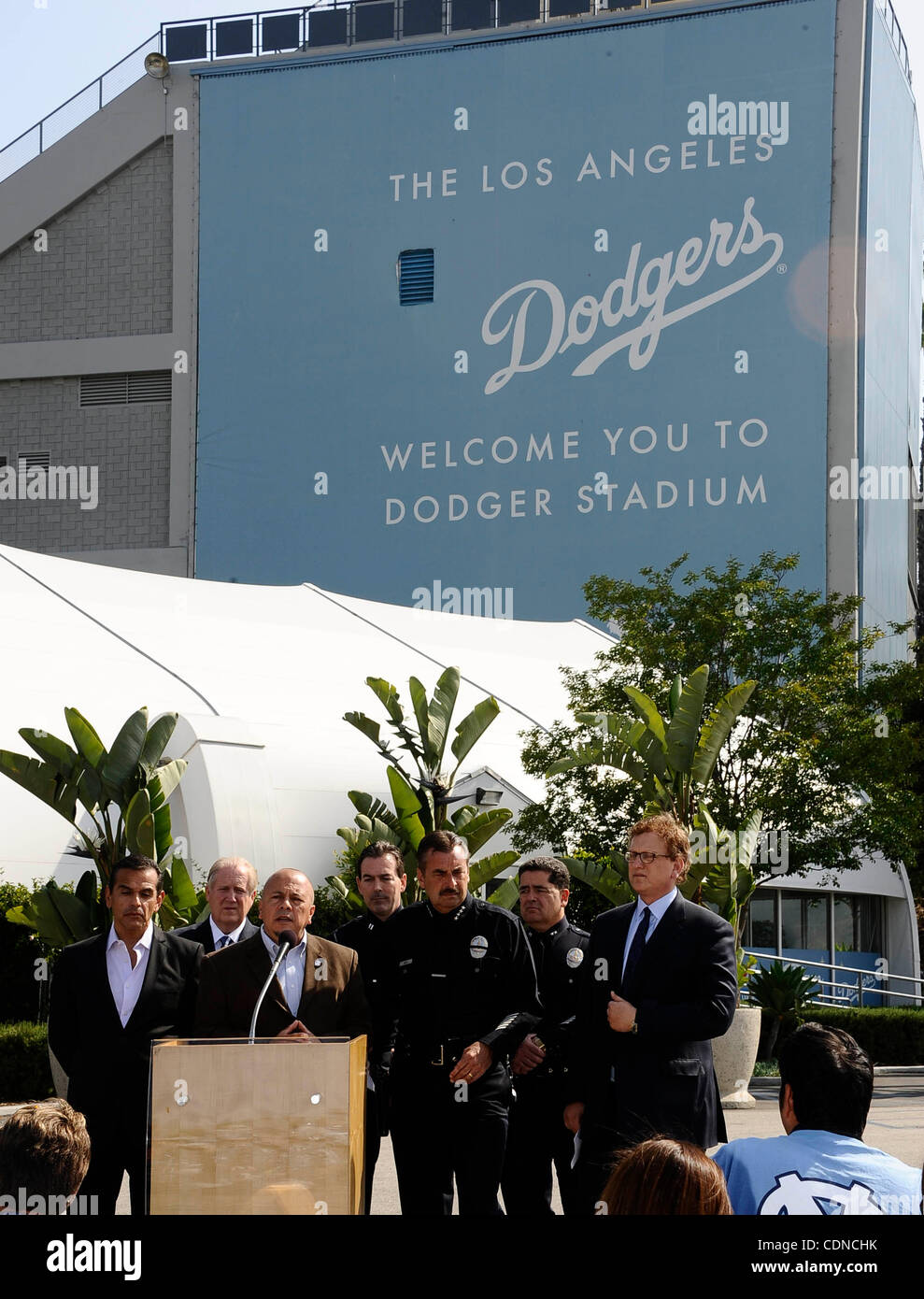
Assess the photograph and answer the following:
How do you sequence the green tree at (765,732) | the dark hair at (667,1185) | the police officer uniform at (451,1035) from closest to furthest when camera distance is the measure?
the dark hair at (667,1185) → the police officer uniform at (451,1035) → the green tree at (765,732)

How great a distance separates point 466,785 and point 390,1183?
1230 cm

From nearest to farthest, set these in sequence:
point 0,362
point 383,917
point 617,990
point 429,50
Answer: point 617,990, point 383,917, point 429,50, point 0,362

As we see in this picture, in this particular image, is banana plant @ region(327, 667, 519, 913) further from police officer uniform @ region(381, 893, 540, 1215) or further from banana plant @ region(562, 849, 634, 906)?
police officer uniform @ region(381, 893, 540, 1215)

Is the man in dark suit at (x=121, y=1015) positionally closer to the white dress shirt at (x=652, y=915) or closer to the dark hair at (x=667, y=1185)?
the white dress shirt at (x=652, y=915)

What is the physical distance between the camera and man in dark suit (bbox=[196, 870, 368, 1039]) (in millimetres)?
5680

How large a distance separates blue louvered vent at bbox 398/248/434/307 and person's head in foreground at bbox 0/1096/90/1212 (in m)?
39.7

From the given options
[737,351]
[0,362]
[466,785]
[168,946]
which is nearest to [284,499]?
[0,362]

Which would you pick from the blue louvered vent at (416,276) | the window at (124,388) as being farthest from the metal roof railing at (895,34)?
the window at (124,388)

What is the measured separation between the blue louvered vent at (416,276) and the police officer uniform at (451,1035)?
36.7 m

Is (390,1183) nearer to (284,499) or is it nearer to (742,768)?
(742,768)

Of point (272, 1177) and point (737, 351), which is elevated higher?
point (737, 351)

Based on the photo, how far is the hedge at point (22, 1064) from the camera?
14031mm

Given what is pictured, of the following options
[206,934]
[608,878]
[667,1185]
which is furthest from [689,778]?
[667,1185]

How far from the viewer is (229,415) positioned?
1695 inches
